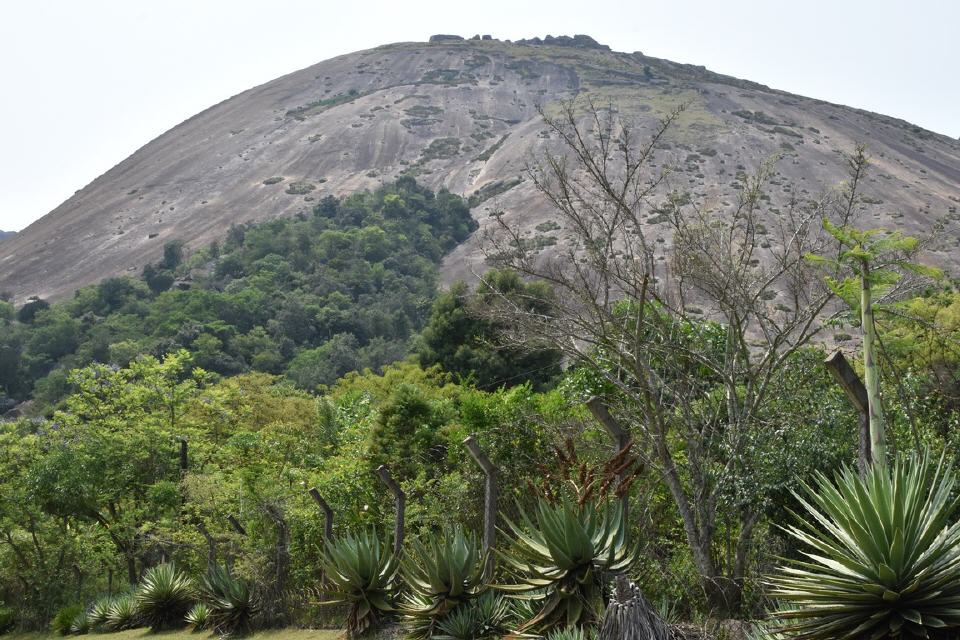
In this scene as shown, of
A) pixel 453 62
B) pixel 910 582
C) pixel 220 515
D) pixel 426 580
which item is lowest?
pixel 220 515

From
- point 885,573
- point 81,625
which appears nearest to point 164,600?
point 81,625

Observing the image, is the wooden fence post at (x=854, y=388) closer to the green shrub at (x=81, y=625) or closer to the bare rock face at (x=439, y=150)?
the green shrub at (x=81, y=625)

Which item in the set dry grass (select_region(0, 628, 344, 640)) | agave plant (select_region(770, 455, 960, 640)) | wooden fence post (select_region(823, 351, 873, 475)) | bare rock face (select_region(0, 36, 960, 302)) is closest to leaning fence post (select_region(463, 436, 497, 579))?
dry grass (select_region(0, 628, 344, 640))

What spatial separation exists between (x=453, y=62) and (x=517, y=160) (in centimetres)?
6510

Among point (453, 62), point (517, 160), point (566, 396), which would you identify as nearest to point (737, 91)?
point (517, 160)

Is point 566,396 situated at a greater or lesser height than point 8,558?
greater

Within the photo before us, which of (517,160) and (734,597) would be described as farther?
(517,160)

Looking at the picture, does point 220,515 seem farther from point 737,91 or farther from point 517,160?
point 737,91

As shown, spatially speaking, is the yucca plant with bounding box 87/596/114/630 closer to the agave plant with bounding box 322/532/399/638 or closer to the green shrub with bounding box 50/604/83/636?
the green shrub with bounding box 50/604/83/636

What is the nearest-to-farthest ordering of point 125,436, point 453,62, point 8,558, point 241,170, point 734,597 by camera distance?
point 734,597 < point 125,436 < point 8,558 < point 241,170 < point 453,62

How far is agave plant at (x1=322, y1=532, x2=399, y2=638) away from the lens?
1052cm

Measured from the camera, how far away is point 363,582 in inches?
417

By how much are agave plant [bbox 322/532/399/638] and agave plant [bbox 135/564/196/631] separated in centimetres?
766

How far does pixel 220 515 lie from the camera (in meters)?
17.1
